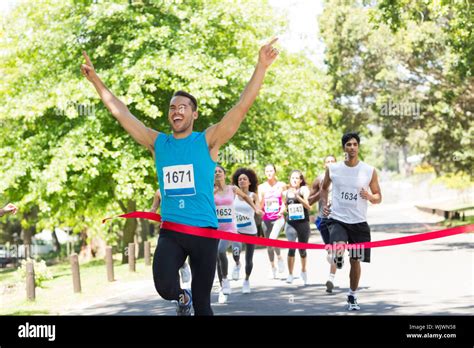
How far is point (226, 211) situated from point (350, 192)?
2.14m

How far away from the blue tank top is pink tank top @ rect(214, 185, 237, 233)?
16.5 feet

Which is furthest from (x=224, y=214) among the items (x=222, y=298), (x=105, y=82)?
(x=105, y=82)

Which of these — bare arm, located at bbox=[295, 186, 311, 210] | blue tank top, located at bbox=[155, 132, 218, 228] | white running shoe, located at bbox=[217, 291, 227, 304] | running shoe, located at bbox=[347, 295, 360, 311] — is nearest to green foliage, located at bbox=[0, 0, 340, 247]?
bare arm, located at bbox=[295, 186, 311, 210]

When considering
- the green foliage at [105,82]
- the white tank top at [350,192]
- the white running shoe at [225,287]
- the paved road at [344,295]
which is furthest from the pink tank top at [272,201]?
the green foliage at [105,82]

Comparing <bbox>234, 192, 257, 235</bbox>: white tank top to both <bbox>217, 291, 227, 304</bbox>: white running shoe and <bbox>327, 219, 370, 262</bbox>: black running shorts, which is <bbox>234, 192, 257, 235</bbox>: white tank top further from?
<bbox>327, 219, 370, 262</bbox>: black running shorts

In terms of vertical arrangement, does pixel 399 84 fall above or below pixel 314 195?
above

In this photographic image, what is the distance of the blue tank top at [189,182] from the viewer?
6137mm

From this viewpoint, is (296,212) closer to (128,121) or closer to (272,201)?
(272,201)

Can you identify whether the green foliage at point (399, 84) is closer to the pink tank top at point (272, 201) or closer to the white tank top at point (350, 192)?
the pink tank top at point (272, 201)

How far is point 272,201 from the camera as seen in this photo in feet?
47.6

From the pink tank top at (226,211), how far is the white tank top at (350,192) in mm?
1784

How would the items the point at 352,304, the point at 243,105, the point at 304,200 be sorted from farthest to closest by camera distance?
the point at 304,200 < the point at 352,304 < the point at 243,105

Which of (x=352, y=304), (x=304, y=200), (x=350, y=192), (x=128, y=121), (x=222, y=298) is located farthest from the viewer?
(x=304, y=200)

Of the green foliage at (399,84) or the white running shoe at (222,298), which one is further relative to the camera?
the green foliage at (399,84)
